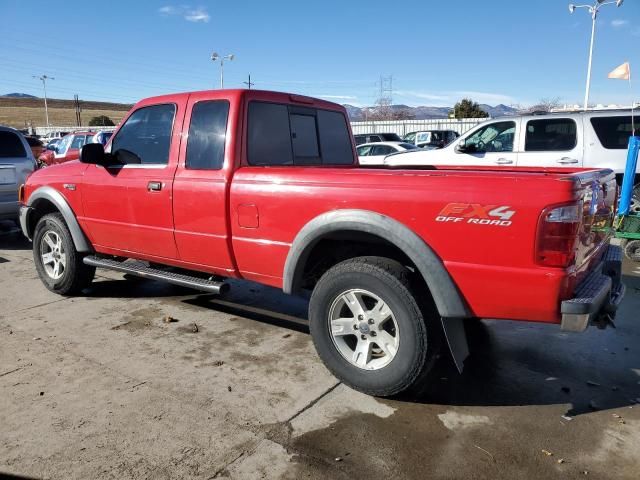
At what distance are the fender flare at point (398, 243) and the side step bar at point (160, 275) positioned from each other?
95 cm

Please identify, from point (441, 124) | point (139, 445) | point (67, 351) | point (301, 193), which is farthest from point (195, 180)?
point (441, 124)

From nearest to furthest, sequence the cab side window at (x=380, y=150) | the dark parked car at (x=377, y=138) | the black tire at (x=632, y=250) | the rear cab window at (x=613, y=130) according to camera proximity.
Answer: the black tire at (x=632, y=250) → the rear cab window at (x=613, y=130) → the cab side window at (x=380, y=150) → the dark parked car at (x=377, y=138)

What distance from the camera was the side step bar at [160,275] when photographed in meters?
4.14

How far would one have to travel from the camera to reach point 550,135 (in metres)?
8.45

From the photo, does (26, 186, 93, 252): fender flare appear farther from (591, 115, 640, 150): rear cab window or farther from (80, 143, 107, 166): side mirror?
(591, 115, 640, 150): rear cab window

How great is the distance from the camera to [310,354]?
4059 millimetres

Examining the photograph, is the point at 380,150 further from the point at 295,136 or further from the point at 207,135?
the point at 207,135

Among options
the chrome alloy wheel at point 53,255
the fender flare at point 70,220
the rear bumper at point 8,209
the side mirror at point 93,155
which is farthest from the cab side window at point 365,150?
the side mirror at point 93,155

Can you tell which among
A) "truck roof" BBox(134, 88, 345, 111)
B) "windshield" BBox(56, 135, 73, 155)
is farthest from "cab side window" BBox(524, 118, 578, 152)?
"windshield" BBox(56, 135, 73, 155)

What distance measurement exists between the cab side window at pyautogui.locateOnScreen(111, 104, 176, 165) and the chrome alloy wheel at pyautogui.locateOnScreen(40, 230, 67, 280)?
4.37 feet

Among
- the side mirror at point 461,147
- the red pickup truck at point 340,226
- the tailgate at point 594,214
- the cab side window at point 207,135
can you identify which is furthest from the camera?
the side mirror at point 461,147

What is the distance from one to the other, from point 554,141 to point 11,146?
29.5 feet

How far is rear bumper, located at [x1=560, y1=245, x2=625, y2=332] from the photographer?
269cm

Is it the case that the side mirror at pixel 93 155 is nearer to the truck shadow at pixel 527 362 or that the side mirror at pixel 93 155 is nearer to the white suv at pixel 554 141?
the truck shadow at pixel 527 362
